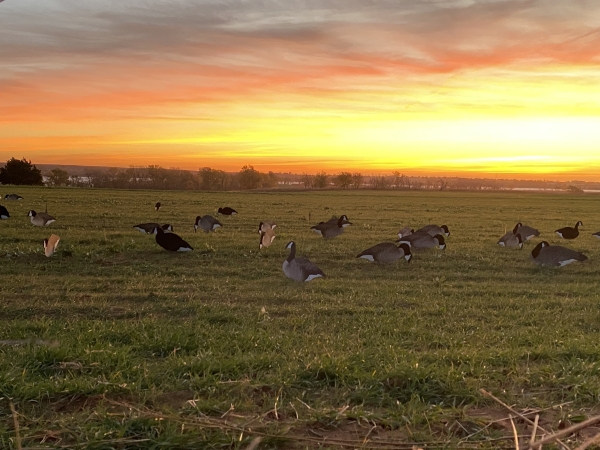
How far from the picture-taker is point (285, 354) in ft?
24.9

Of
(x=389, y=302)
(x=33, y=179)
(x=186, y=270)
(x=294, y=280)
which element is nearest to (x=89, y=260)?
(x=186, y=270)

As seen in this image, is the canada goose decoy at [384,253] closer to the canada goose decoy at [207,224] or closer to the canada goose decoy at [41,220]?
the canada goose decoy at [207,224]

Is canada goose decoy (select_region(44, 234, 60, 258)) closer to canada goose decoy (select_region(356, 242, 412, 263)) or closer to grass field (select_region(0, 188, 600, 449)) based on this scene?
grass field (select_region(0, 188, 600, 449))

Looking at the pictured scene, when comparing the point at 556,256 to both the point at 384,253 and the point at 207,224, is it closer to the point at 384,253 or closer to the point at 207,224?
the point at 384,253

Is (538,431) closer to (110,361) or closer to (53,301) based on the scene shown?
(110,361)

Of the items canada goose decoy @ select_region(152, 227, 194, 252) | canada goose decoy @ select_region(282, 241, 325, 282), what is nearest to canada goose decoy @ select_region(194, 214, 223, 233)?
canada goose decoy @ select_region(152, 227, 194, 252)

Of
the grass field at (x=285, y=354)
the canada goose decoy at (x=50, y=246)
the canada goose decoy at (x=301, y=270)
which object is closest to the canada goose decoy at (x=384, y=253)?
the grass field at (x=285, y=354)

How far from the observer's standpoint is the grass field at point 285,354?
5.33 meters

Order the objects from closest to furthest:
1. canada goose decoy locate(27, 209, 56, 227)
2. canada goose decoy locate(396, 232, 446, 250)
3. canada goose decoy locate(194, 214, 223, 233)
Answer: canada goose decoy locate(396, 232, 446, 250) → canada goose decoy locate(194, 214, 223, 233) → canada goose decoy locate(27, 209, 56, 227)

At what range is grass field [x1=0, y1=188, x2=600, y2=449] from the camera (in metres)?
5.33

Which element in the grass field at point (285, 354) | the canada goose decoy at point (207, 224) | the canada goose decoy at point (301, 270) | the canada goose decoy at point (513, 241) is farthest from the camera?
the canada goose decoy at point (207, 224)

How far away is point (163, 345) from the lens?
786 cm

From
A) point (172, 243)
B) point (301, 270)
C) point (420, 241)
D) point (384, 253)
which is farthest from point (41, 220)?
point (420, 241)

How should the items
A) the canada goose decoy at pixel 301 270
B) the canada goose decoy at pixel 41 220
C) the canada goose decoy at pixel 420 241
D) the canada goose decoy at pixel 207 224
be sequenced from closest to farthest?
the canada goose decoy at pixel 301 270
the canada goose decoy at pixel 420 241
the canada goose decoy at pixel 207 224
the canada goose decoy at pixel 41 220
